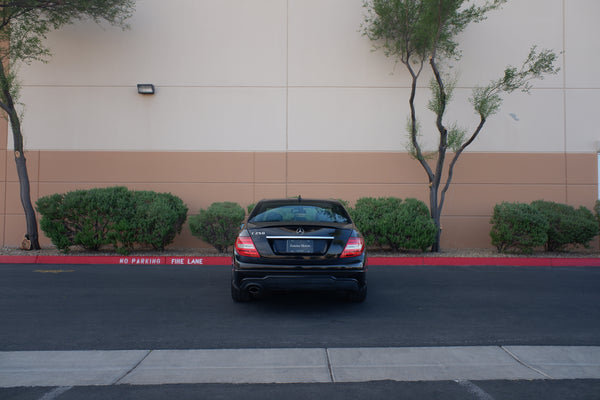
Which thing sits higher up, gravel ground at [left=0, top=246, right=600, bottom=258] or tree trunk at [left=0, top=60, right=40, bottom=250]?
tree trunk at [left=0, top=60, right=40, bottom=250]

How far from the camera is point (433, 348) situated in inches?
179

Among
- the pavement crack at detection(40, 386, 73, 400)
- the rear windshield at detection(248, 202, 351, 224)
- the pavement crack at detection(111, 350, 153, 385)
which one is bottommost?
the pavement crack at detection(40, 386, 73, 400)

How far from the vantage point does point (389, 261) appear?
10305mm

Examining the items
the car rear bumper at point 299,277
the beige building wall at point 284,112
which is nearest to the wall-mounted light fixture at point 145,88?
the beige building wall at point 284,112

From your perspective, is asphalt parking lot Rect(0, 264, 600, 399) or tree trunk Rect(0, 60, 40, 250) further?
tree trunk Rect(0, 60, 40, 250)

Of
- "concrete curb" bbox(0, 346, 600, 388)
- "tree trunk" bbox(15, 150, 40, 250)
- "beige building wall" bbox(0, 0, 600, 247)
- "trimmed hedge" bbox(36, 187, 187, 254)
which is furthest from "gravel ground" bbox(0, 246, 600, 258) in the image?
"concrete curb" bbox(0, 346, 600, 388)

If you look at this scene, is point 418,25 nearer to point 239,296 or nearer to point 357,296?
point 357,296

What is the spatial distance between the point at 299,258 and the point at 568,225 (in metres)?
8.64

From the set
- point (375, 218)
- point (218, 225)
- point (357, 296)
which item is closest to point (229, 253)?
point (218, 225)

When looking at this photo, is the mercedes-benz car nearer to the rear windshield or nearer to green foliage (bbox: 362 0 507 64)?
the rear windshield

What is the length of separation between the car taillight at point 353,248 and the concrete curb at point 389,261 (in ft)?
15.4

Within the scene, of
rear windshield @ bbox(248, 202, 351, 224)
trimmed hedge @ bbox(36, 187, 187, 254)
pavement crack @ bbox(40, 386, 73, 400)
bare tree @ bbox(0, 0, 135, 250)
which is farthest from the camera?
bare tree @ bbox(0, 0, 135, 250)

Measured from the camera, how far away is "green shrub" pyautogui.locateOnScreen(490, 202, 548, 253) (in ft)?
35.4

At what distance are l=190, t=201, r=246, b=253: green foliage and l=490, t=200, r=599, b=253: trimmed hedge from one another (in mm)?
6423
